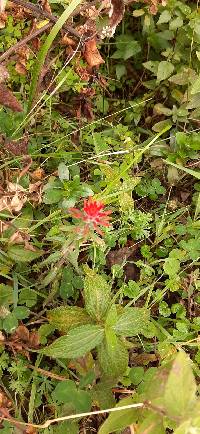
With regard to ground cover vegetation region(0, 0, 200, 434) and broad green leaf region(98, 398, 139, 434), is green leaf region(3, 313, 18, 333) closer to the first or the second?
ground cover vegetation region(0, 0, 200, 434)

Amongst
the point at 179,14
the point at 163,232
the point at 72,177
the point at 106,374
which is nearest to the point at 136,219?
the point at 163,232

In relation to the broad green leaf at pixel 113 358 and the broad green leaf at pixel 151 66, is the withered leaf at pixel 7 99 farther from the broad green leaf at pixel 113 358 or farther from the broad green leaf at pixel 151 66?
the broad green leaf at pixel 151 66

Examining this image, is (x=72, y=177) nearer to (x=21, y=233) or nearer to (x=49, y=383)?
(x=21, y=233)

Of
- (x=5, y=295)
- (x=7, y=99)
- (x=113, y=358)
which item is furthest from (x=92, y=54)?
(x=113, y=358)

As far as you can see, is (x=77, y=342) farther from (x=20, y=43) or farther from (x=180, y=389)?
(x=20, y=43)

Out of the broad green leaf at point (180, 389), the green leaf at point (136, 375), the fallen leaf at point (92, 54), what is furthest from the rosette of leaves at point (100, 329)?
the fallen leaf at point (92, 54)

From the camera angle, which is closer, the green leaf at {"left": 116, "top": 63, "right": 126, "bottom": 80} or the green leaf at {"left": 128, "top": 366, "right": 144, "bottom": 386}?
the green leaf at {"left": 128, "top": 366, "right": 144, "bottom": 386}

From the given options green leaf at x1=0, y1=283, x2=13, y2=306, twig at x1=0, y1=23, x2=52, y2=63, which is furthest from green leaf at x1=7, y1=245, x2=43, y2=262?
twig at x1=0, y1=23, x2=52, y2=63
